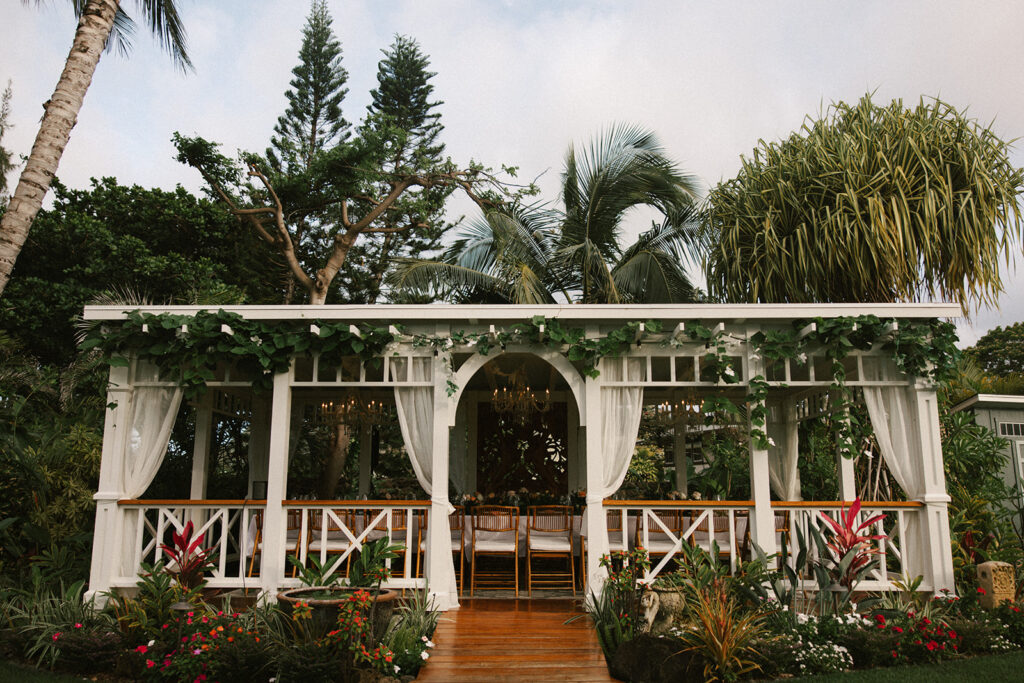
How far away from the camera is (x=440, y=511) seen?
6930 mm

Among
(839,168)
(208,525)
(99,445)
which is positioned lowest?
(208,525)

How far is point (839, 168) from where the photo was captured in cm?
1002

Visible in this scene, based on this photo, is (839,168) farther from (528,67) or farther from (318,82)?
(318,82)

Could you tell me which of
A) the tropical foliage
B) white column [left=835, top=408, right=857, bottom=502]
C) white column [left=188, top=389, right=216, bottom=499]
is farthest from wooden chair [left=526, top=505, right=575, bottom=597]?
the tropical foliage

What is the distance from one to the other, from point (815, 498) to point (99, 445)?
10.2m

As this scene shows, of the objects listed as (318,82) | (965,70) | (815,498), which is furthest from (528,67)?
(815,498)

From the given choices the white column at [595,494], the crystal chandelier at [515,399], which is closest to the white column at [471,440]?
the crystal chandelier at [515,399]

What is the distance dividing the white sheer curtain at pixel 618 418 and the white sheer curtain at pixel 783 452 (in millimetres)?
2179

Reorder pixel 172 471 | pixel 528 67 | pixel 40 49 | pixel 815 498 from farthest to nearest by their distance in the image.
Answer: pixel 528 67 → pixel 40 49 → pixel 815 498 → pixel 172 471

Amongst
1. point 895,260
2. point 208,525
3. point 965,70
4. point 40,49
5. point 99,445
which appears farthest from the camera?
point 40,49

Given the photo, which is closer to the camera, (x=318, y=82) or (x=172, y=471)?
(x=172, y=471)

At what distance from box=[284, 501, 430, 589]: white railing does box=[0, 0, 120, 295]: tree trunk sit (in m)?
3.50

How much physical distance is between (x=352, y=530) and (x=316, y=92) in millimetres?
16006

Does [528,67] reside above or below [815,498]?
above
